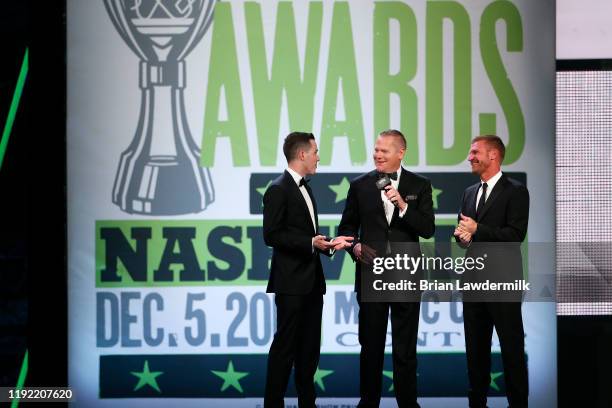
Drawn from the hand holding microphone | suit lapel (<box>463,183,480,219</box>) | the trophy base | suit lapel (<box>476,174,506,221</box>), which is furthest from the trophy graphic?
suit lapel (<box>476,174,506,221</box>)

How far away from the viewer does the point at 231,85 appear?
632 cm

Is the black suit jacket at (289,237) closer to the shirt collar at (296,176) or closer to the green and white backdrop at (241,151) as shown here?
the shirt collar at (296,176)

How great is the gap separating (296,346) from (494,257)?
1315 mm

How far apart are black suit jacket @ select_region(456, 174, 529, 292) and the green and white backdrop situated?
70cm

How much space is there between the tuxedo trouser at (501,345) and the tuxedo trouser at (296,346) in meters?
0.92

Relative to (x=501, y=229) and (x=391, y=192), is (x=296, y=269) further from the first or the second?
(x=501, y=229)

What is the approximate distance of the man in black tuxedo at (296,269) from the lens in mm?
5387

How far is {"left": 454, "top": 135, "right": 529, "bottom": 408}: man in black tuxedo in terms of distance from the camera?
5.46 metres

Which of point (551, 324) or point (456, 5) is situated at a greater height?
point (456, 5)

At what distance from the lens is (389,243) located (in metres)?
5.54
